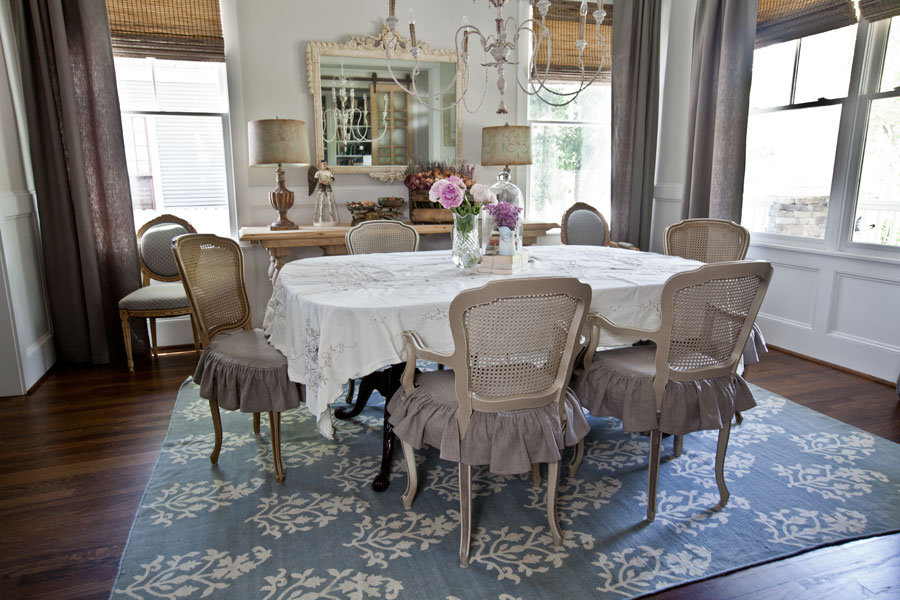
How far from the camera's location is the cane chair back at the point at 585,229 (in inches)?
178

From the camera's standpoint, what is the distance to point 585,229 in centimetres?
452

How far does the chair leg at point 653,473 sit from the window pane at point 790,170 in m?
2.63

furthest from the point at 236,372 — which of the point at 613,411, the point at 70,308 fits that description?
the point at 70,308

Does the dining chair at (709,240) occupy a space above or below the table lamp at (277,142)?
below

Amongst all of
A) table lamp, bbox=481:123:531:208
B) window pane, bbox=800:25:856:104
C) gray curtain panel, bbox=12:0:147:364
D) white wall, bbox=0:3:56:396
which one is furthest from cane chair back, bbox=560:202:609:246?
white wall, bbox=0:3:56:396

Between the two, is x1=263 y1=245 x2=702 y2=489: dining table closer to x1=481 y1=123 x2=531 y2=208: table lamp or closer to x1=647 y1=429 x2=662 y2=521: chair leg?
x1=647 y1=429 x2=662 y2=521: chair leg

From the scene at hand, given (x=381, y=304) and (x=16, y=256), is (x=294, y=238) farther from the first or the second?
(x=381, y=304)

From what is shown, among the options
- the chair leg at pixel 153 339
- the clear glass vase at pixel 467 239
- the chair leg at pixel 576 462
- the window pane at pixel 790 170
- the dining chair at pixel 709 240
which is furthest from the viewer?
the chair leg at pixel 153 339

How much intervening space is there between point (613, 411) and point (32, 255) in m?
3.57

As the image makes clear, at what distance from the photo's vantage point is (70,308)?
12.2 ft

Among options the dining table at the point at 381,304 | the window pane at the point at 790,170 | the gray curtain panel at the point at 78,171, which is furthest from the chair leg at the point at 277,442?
the window pane at the point at 790,170

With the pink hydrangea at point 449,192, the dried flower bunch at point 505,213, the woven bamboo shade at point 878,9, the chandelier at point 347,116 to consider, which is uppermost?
the woven bamboo shade at point 878,9

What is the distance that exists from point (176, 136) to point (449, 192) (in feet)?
8.70

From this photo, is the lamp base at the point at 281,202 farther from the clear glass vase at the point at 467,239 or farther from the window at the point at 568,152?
the window at the point at 568,152
